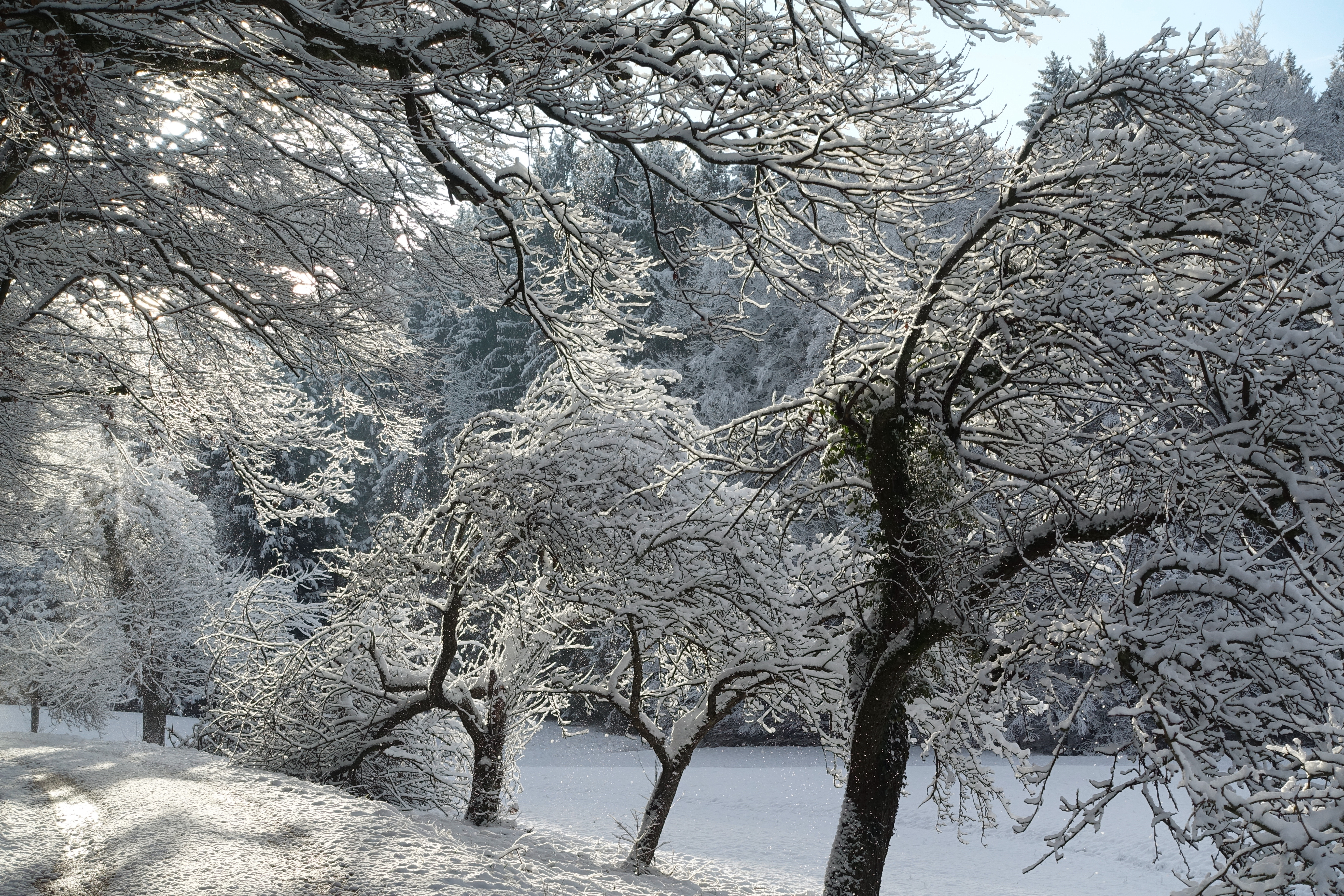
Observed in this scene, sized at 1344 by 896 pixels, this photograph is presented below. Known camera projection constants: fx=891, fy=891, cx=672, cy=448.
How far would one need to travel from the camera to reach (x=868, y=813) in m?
6.02

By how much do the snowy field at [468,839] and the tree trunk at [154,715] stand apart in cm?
404

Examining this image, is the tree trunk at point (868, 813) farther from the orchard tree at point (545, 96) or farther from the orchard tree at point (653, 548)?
the orchard tree at point (545, 96)

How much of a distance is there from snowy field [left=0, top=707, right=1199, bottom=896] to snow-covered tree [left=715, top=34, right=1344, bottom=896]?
2.97 meters

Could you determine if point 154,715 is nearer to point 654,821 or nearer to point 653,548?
point 654,821

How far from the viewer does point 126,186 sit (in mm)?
5727

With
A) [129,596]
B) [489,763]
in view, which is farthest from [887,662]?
[129,596]

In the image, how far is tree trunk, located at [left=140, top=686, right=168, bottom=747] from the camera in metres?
18.7

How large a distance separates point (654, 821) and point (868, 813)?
165 inches

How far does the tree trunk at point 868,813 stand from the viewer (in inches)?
233

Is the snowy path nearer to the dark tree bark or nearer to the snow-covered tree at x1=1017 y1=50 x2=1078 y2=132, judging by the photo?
the dark tree bark

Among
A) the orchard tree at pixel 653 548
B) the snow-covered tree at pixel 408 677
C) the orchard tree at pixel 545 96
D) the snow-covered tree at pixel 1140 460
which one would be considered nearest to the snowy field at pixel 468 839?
the snow-covered tree at pixel 408 677

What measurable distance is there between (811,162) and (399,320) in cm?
483

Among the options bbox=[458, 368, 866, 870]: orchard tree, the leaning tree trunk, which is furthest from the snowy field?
bbox=[458, 368, 866, 870]: orchard tree

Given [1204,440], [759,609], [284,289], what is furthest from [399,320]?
[1204,440]
